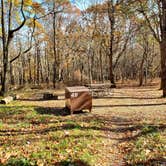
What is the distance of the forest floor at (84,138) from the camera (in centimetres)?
677

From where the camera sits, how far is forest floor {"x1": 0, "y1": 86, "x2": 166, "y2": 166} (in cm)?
677

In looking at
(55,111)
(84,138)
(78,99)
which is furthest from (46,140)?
(55,111)

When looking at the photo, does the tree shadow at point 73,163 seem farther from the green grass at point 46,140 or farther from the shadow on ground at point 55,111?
the shadow on ground at point 55,111

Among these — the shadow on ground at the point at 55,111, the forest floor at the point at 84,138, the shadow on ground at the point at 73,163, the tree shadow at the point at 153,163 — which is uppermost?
the shadow on ground at the point at 55,111

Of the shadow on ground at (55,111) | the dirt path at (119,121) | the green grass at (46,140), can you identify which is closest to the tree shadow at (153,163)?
the dirt path at (119,121)

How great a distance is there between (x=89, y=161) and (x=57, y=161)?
2.31 feet

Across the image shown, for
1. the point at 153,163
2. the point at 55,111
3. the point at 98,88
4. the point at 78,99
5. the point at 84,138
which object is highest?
the point at 98,88

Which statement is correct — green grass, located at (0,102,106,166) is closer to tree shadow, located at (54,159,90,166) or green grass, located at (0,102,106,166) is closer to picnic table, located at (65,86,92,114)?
tree shadow, located at (54,159,90,166)

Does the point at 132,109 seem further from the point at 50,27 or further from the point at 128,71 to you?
the point at 128,71

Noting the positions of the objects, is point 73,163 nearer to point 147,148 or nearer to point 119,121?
point 147,148

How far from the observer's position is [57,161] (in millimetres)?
6543

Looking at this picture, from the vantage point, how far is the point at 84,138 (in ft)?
27.7

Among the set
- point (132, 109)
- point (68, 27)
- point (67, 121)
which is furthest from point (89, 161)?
point (68, 27)

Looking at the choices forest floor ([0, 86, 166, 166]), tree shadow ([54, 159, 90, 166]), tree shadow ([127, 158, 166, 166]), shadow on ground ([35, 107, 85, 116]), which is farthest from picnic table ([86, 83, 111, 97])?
tree shadow ([54, 159, 90, 166])
